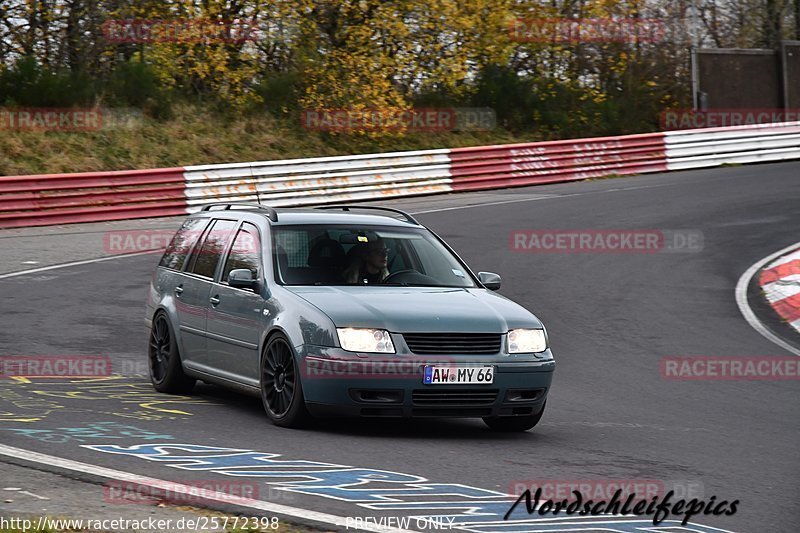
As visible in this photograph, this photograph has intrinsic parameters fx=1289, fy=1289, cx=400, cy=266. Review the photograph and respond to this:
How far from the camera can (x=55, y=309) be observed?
14969 mm

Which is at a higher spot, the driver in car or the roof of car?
the roof of car

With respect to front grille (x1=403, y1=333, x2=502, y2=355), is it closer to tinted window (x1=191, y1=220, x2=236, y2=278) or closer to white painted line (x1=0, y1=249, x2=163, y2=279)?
tinted window (x1=191, y1=220, x2=236, y2=278)

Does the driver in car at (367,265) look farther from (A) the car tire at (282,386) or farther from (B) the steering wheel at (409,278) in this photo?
(A) the car tire at (282,386)

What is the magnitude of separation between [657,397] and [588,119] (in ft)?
88.9

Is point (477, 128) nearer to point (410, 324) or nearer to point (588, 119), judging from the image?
point (588, 119)

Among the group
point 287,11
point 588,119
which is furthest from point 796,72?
point 287,11

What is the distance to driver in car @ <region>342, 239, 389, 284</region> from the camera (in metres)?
9.49

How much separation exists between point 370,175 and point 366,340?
19.5 meters

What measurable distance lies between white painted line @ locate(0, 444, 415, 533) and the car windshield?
8.34 feet

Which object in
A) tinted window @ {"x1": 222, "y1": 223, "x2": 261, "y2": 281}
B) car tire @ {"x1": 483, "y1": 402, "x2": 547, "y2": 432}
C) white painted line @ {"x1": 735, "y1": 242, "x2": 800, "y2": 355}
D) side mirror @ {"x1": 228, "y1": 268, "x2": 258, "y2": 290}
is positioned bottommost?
white painted line @ {"x1": 735, "y1": 242, "x2": 800, "y2": 355}

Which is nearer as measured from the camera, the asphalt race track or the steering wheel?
the asphalt race track

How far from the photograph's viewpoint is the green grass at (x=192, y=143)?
28.2 metres

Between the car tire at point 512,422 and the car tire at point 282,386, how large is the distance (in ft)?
4.63

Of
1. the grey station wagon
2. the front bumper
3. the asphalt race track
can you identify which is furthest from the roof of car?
the front bumper
